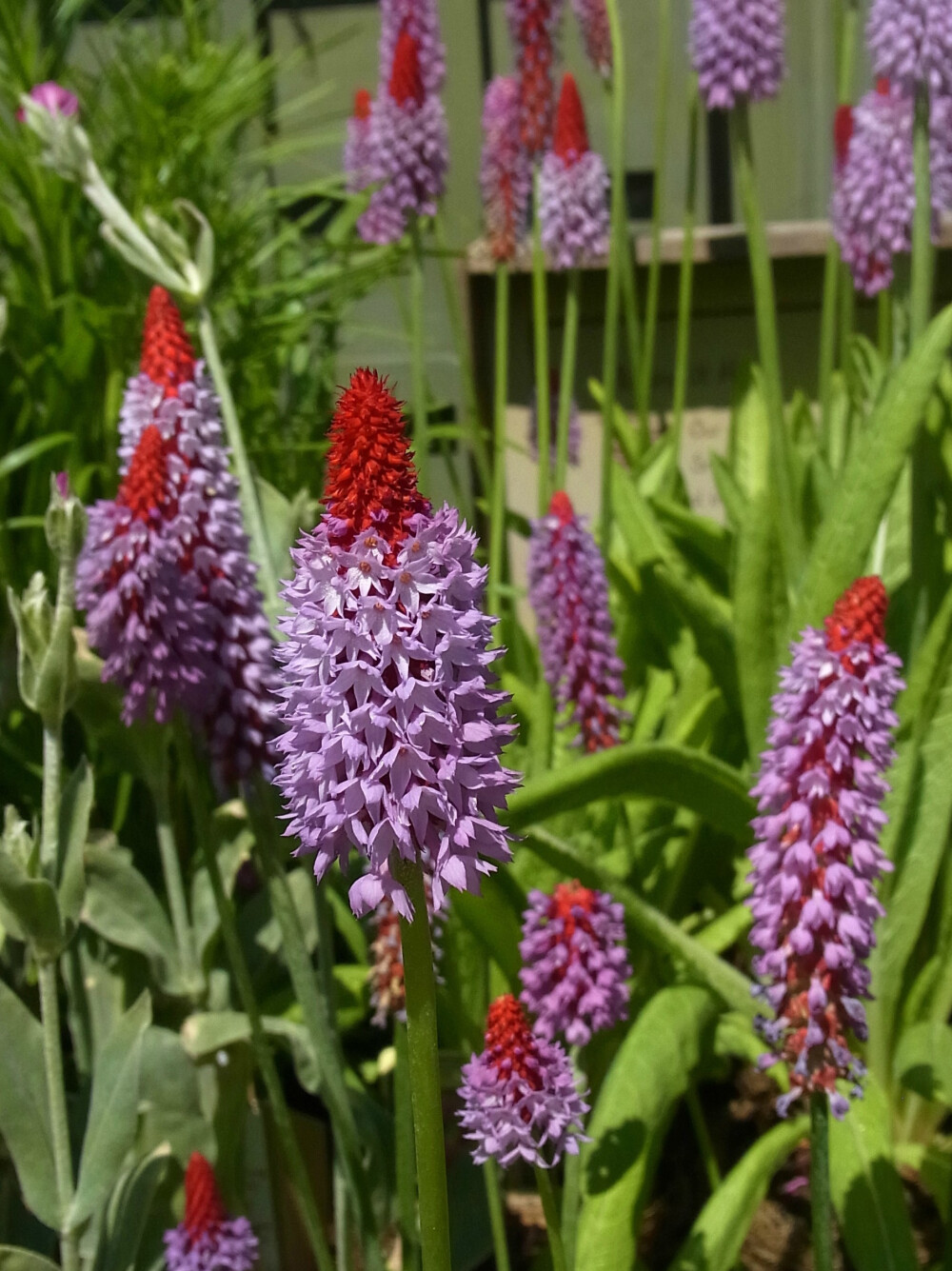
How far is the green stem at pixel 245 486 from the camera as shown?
5.02 ft

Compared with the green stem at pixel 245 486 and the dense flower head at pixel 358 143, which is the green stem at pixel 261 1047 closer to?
the green stem at pixel 245 486

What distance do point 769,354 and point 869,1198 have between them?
122 cm

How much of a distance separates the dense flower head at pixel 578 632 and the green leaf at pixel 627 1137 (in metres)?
0.42

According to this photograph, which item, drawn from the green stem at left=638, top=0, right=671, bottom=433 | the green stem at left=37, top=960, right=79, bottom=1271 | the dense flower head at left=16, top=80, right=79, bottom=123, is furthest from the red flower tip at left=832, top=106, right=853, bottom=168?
the green stem at left=37, top=960, right=79, bottom=1271

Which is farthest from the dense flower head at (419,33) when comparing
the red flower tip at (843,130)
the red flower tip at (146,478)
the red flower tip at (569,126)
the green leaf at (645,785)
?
the green leaf at (645,785)

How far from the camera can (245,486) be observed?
1541mm

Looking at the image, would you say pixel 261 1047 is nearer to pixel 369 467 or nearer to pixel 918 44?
pixel 369 467

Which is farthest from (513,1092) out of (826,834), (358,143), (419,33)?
(358,143)

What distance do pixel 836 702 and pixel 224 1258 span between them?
833 millimetres

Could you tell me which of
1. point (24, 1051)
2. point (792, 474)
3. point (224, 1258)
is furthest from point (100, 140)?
point (224, 1258)

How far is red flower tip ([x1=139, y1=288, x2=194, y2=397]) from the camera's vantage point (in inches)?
57.1

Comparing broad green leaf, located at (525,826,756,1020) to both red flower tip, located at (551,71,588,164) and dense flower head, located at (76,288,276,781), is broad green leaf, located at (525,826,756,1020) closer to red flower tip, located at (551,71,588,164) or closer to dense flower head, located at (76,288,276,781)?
dense flower head, located at (76,288,276,781)

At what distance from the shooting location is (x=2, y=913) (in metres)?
1.33

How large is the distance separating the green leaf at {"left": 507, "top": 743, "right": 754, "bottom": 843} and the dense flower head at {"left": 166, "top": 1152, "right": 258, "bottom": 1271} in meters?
0.47
